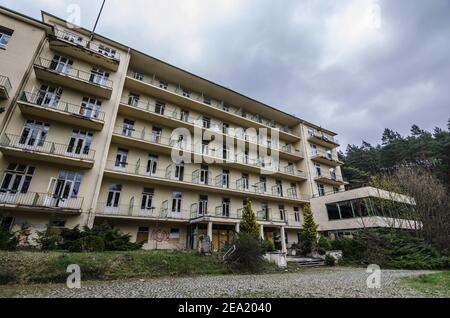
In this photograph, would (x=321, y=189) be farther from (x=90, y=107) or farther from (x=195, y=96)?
(x=90, y=107)

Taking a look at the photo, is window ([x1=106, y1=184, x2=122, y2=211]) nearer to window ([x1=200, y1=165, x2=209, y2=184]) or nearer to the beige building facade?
the beige building facade

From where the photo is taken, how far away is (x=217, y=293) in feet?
21.6

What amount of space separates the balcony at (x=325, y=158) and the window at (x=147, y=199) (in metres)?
20.4

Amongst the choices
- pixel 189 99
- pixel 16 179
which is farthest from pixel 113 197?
pixel 189 99

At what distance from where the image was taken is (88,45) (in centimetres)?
1842

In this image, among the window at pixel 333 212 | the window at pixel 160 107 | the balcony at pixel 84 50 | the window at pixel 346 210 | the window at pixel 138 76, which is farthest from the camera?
the window at pixel 333 212

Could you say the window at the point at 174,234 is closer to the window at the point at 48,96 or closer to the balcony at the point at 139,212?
the balcony at the point at 139,212

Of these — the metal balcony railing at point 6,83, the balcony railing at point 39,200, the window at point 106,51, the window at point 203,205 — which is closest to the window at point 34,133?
the metal balcony railing at point 6,83

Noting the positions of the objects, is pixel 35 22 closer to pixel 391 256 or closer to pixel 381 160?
pixel 391 256

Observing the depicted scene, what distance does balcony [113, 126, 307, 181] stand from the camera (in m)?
18.2

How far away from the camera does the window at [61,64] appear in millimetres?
16734

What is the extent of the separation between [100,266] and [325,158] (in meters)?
27.1

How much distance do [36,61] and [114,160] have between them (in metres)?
8.75

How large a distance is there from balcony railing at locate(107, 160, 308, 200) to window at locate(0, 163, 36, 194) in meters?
4.67
